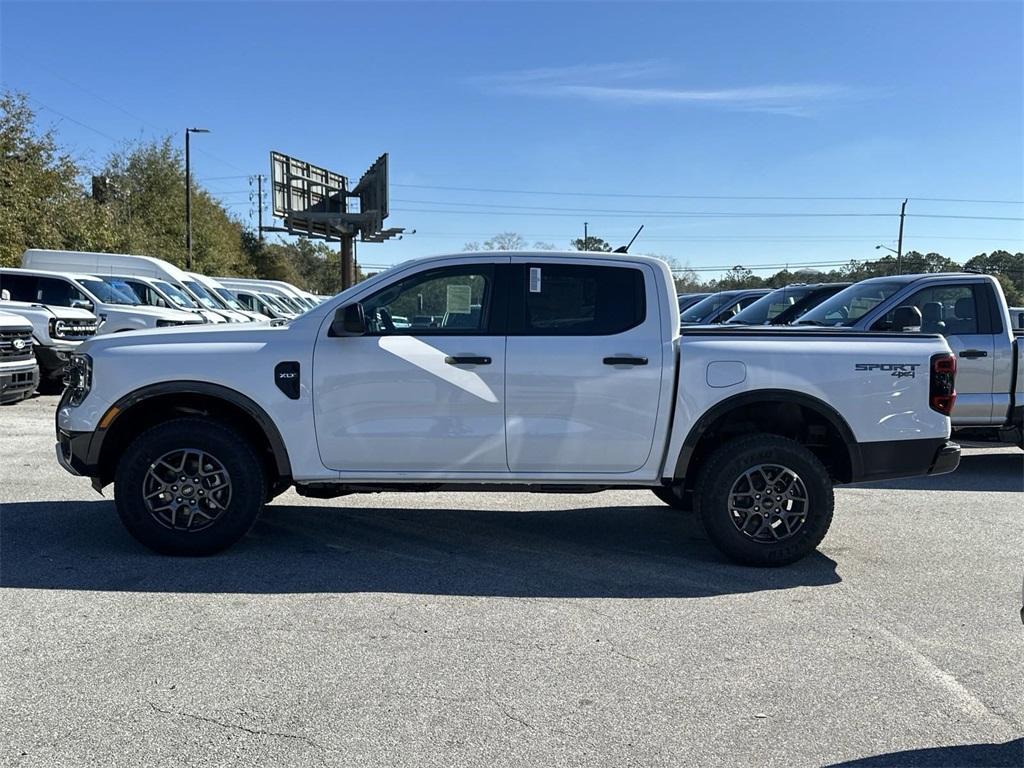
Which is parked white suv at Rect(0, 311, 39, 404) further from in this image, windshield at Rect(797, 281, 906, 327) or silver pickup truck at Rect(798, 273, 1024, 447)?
silver pickup truck at Rect(798, 273, 1024, 447)

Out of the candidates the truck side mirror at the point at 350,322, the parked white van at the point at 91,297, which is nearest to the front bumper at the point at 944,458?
the truck side mirror at the point at 350,322

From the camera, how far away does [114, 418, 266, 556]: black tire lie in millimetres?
5215

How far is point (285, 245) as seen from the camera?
70.6 m

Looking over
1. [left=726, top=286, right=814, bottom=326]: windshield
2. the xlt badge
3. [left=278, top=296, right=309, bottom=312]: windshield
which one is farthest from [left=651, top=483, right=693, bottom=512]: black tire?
[left=278, top=296, right=309, bottom=312]: windshield

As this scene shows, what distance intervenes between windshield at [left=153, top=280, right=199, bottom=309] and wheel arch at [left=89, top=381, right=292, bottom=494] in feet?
41.9

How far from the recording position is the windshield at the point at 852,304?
353 inches

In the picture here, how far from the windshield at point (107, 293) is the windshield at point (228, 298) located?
5256mm

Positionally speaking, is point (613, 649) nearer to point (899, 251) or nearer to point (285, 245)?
point (899, 251)

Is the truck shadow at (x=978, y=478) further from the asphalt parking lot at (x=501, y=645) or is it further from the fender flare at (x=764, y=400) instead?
the fender flare at (x=764, y=400)

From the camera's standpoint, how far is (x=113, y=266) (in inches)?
770

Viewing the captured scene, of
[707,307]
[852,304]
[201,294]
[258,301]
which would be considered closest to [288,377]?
[852,304]

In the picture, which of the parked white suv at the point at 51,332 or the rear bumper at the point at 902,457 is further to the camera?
the parked white suv at the point at 51,332

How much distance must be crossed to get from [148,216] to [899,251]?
4993 centimetres

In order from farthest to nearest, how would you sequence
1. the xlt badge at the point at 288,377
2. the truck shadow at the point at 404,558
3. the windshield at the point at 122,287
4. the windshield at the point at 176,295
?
the windshield at the point at 176,295
the windshield at the point at 122,287
the xlt badge at the point at 288,377
the truck shadow at the point at 404,558
